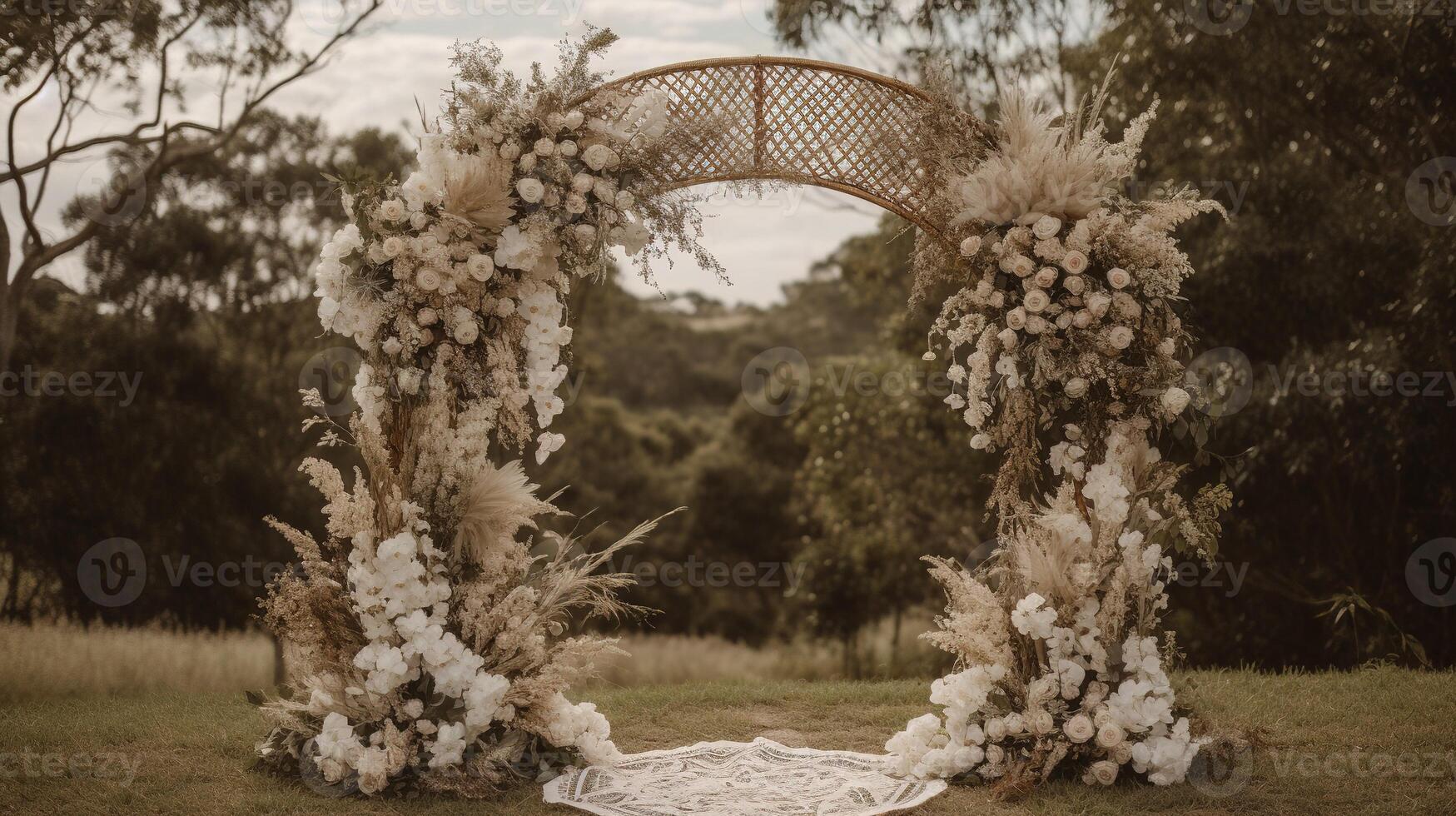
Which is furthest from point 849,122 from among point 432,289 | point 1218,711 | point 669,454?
point 669,454

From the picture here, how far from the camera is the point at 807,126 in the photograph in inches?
214

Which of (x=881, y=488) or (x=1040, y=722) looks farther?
(x=881, y=488)

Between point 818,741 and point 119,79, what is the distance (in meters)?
8.50

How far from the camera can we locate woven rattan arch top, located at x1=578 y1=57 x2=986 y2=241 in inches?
211

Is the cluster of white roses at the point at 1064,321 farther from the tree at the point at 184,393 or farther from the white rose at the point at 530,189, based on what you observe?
the tree at the point at 184,393

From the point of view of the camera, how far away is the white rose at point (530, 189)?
502 cm

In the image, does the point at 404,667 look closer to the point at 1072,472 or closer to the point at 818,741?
the point at 818,741

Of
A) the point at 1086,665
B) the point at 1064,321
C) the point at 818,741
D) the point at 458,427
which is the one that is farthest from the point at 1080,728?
the point at 458,427

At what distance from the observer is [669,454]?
65.3 feet

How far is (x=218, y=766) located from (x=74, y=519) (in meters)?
7.82

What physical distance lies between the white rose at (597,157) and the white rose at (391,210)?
0.84 meters

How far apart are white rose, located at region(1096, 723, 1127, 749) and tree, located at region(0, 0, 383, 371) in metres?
8.94

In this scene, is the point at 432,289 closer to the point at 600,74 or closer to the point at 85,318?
the point at 600,74

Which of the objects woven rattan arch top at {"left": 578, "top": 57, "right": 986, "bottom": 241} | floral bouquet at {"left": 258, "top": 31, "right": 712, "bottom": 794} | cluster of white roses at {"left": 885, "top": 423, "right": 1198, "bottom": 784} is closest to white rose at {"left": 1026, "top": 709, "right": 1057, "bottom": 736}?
cluster of white roses at {"left": 885, "top": 423, "right": 1198, "bottom": 784}
